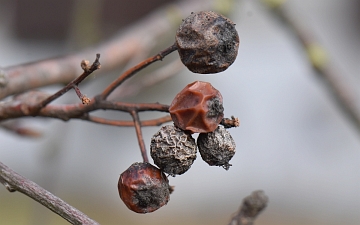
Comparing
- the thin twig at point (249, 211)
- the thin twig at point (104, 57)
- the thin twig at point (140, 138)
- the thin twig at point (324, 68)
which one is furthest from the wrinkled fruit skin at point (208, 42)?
the thin twig at point (324, 68)

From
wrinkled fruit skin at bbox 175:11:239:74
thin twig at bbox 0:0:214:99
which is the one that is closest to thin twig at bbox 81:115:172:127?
wrinkled fruit skin at bbox 175:11:239:74

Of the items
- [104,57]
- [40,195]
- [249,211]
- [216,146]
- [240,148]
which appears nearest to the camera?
[40,195]

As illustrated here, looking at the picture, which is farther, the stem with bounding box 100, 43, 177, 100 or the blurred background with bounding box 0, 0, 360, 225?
the blurred background with bounding box 0, 0, 360, 225

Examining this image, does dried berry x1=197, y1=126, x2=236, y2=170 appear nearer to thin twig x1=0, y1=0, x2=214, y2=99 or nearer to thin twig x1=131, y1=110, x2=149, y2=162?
thin twig x1=131, y1=110, x2=149, y2=162

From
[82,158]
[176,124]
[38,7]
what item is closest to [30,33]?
[38,7]

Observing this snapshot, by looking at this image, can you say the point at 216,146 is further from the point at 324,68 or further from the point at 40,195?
Result: the point at 324,68

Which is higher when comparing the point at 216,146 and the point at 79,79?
the point at 79,79

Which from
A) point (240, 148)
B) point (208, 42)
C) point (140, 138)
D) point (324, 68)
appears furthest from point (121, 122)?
point (240, 148)

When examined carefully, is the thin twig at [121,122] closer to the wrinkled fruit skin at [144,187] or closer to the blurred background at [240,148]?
the wrinkled fruit skin at [144,187]
